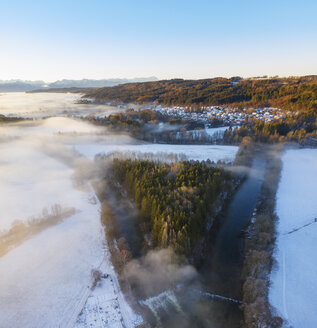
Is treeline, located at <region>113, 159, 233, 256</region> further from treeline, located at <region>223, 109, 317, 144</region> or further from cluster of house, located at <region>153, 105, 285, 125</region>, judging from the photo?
cluster of house, located at <region>153, 105, 285, 125</region>

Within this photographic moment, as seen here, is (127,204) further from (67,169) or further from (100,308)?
(67,169)

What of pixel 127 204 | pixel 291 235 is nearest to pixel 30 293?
pixel 127 204

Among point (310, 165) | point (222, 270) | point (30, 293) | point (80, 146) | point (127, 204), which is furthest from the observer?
point (80, 146)

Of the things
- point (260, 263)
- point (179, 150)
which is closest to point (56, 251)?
point (260, 263)

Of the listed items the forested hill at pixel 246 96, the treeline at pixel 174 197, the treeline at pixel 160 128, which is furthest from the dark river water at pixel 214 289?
the forested hill at pixel 246 96

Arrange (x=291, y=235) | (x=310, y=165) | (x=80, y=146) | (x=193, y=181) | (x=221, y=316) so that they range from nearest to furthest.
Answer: (x=221, y=316), (x=291, y=235), (x=193, y=181), (x=310, y=165), (x=80, y=146)

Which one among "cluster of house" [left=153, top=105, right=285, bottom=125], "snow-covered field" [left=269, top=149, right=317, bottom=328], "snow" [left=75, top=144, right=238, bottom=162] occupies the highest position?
"cluster of house" [left=153, top=105, right=285, bottom=125]

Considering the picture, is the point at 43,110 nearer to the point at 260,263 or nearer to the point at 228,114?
the point at 228,114

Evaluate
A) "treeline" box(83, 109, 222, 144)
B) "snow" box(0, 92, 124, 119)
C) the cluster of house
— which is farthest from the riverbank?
"snow" box(0, 92, 124, 119)
